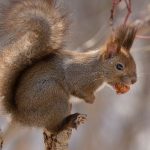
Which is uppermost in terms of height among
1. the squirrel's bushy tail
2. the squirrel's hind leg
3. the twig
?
the squirrel's bushy tail

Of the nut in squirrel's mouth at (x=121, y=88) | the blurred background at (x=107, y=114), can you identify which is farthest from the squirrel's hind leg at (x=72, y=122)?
the blurred background at (x=107, y=114)

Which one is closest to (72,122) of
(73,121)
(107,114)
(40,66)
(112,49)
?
(73,121)

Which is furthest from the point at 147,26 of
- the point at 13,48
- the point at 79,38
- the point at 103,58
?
the point at 79,38

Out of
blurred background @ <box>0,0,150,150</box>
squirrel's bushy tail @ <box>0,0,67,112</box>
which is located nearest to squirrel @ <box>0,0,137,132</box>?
squirrel's bushy tail @ <box>0,0,67,112</box>

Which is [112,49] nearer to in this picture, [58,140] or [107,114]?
[58,140]

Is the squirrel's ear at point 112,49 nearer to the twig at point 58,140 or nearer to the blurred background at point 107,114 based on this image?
the twig at point 58,140

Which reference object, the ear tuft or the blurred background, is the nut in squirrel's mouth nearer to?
the ear tuft

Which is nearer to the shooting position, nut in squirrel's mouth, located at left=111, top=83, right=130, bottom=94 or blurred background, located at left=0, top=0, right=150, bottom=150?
nut in squirrel's mouth, located at left=111, top=83, right=130, bottom=94
